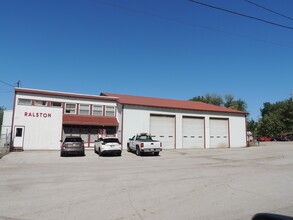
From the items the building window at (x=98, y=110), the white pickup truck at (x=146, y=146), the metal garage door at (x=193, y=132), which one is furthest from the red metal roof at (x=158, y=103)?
the white pickup truck at (x=146, y=146)

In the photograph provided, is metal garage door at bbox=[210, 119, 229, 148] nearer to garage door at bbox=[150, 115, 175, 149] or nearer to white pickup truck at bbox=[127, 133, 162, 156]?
garage door at bbox=[150, 115, 175, 149]

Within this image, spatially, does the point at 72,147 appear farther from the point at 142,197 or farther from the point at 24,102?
the point at 142,197

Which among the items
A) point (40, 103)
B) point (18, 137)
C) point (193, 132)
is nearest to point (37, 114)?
point (40, 103)

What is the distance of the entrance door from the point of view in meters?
22.2

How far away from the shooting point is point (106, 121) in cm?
2573

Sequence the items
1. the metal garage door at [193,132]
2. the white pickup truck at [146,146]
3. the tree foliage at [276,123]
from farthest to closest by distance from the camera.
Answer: the tree foliage at [276,123] → the metal garage door at [193,132] → the white pickup truck at [146,146]

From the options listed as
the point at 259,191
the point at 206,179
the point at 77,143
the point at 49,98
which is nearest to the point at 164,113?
the point at 77,143

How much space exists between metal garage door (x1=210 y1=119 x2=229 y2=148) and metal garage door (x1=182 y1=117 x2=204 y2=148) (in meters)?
1.69

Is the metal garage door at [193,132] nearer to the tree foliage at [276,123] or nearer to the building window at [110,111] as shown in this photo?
the building window at [110,111]

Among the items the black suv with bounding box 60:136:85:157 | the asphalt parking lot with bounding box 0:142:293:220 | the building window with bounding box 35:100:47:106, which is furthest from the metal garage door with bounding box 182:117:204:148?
the asphalt parking lot with bounding box 0:142:293:220

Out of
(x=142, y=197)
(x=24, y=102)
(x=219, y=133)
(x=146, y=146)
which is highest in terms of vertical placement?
(x=24, y=102)

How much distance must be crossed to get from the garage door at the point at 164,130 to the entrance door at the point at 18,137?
14585 mm

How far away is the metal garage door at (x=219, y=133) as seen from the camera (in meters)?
29.0

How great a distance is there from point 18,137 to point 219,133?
2526cm
